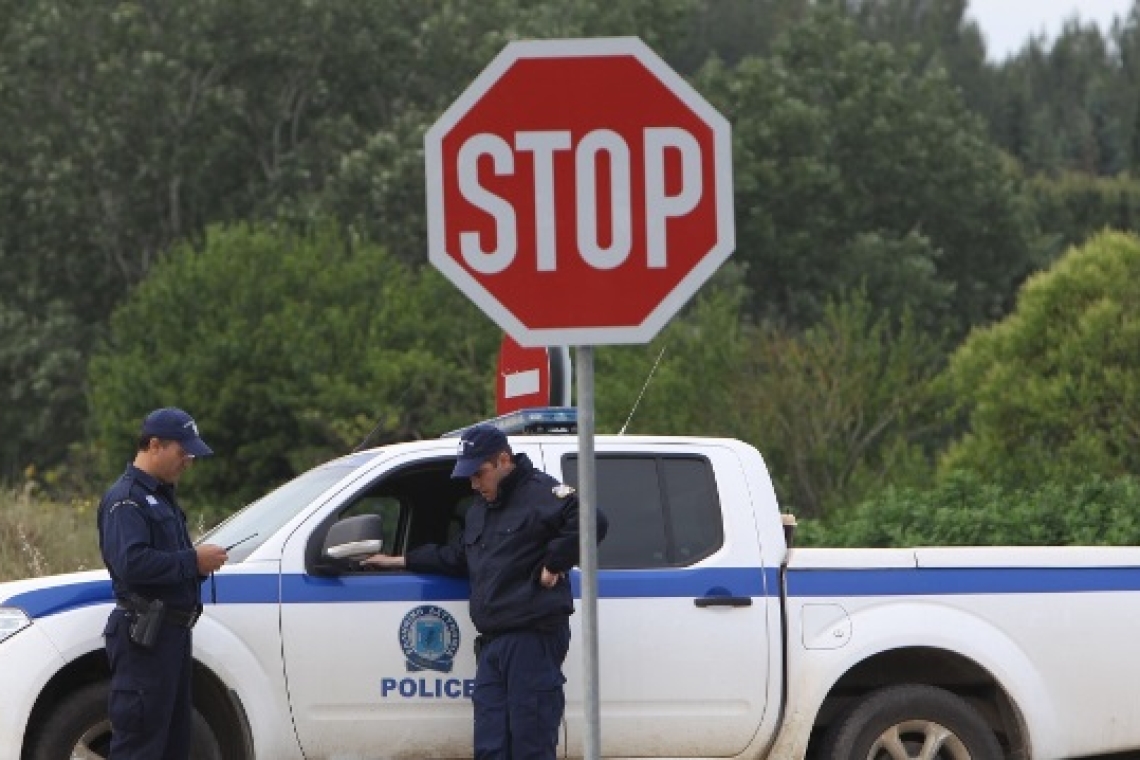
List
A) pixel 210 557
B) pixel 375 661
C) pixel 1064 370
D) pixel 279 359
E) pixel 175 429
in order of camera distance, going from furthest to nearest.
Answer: pixel 279 359, pixel 1064 370, pixel 375 661, pixel 175 429, pixel 210 557

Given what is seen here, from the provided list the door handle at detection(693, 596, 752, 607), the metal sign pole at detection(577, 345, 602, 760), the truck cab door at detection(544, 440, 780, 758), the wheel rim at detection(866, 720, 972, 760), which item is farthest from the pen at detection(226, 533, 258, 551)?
the metal sign pole at detection(577, 345, 602, 760)

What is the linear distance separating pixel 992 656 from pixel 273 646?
108 inches

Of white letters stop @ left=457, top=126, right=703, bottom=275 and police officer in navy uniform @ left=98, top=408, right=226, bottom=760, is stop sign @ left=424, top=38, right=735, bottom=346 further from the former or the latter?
police officer in navy uniform @ left=98, top=408, right=226, bottom=760

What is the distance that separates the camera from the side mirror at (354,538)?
937 centimetres

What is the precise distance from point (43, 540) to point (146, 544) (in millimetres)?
9927

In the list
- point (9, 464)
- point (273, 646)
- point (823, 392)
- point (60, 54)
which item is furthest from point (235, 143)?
point (273, 646)

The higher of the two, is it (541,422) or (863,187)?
(863,187)

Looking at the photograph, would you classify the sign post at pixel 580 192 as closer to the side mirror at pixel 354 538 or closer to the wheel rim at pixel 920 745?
the side mirror at pixel 354 538

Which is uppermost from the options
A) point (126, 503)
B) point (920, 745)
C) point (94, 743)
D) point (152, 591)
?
point (126, 503)

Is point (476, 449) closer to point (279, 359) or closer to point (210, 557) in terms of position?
point (210, 557)

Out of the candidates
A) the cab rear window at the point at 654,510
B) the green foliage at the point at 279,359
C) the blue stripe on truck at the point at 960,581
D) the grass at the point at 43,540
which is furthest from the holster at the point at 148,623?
the green foliage at the point at 279,359

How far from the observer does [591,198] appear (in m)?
6.37

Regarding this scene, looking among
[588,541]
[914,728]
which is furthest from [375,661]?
[588,541]

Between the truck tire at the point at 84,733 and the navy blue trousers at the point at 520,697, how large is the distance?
1050 millimetres
